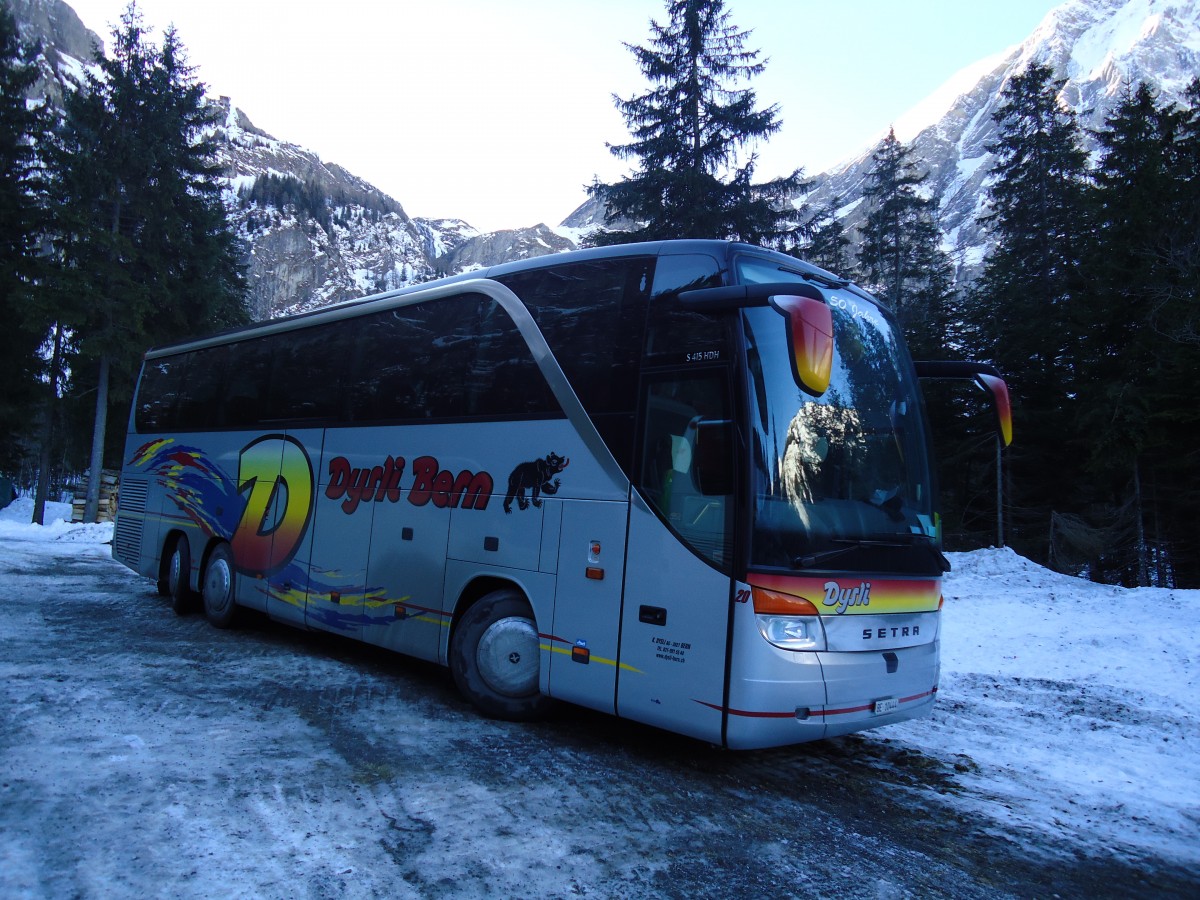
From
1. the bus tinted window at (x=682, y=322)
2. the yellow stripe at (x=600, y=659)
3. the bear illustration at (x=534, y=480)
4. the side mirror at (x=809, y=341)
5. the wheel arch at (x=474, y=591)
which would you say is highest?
the bus tinted window at (x=682, y=322)

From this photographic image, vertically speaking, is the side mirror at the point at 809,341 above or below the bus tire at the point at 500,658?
above

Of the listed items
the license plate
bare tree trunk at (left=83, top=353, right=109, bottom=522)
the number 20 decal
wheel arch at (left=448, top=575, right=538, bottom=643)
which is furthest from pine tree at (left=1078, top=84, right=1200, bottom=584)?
bare tree trunk at (left=83, top=353, right=109, bottom=522)

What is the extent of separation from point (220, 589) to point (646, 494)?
6.90 metres

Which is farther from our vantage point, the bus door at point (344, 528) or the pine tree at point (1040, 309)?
the pine tree at point (1040, 309)

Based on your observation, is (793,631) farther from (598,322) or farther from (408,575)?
(408,575)

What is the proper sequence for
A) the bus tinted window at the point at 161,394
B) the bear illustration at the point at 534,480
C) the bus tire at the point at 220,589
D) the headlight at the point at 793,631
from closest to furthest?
1. the headlight at the point at 793,631
2. the bear illustration at the point at 534,480
3. the bus tire at the point at 220,589
4. the bus tinted window at the point at 161,394

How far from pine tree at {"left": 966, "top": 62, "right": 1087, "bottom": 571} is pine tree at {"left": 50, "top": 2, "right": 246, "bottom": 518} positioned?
Answer: 2761 cm

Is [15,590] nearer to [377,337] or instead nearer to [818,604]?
[377,337]

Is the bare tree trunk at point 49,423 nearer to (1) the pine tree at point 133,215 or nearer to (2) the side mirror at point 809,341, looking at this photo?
(1) the pine tree at point 133,215

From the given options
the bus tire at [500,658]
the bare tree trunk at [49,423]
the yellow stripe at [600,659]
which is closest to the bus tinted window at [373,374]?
the bus tire at [500,658]

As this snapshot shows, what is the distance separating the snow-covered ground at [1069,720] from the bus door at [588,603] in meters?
2.14

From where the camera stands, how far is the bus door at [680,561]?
4801 mm

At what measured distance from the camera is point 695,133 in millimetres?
25188

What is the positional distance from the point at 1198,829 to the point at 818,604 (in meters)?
2.57
